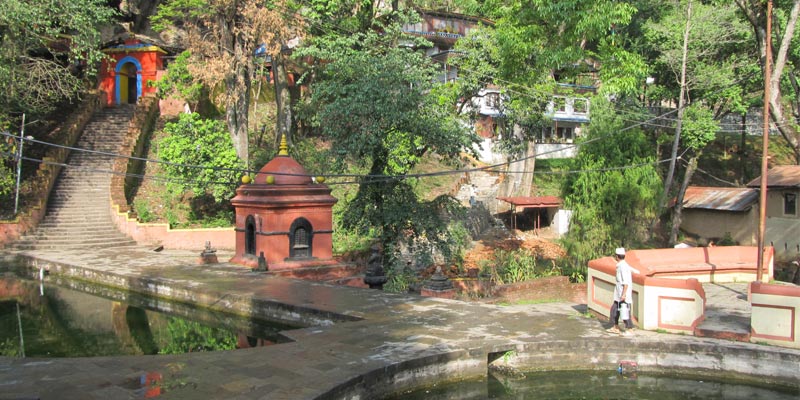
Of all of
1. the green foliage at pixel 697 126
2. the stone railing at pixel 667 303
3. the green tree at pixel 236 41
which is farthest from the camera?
the green foliage at pixel 697 126

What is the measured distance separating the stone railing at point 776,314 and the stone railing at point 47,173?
56.1 feet

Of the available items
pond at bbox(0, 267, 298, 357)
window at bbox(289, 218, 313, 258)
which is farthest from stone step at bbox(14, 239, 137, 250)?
window at bbox(289, 218, 313, 258)

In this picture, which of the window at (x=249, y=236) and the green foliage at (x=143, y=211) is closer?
the window at (x=249, y=236)

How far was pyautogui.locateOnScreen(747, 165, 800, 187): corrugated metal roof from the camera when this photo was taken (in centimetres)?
2455

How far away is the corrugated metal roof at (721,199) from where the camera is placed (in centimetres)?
2752

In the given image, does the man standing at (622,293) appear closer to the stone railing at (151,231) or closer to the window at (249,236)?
the window at (249,236)

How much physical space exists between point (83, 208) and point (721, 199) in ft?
91.3

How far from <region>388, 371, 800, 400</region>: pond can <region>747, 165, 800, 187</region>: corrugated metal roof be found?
18.6 meters

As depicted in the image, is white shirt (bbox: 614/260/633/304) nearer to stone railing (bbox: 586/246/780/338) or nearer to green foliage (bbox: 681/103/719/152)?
stone railing (bbox: 586/246/780/338)

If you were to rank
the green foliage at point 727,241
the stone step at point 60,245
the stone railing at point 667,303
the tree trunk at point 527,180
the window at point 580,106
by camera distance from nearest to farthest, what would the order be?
the stone railing at point 667,303
the stone step at point 60,245
the green foliage at point 727,241
the tree trunk at point 527,180
the window at point 580,106

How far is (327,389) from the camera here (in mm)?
7145

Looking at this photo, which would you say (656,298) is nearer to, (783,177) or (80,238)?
(783,177)

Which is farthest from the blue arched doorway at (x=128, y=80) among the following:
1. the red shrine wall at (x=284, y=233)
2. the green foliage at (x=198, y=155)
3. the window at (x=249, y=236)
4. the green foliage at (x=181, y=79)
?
the red shrine wall at (x=284, y=233)

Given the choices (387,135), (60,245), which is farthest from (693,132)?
(60,245)
